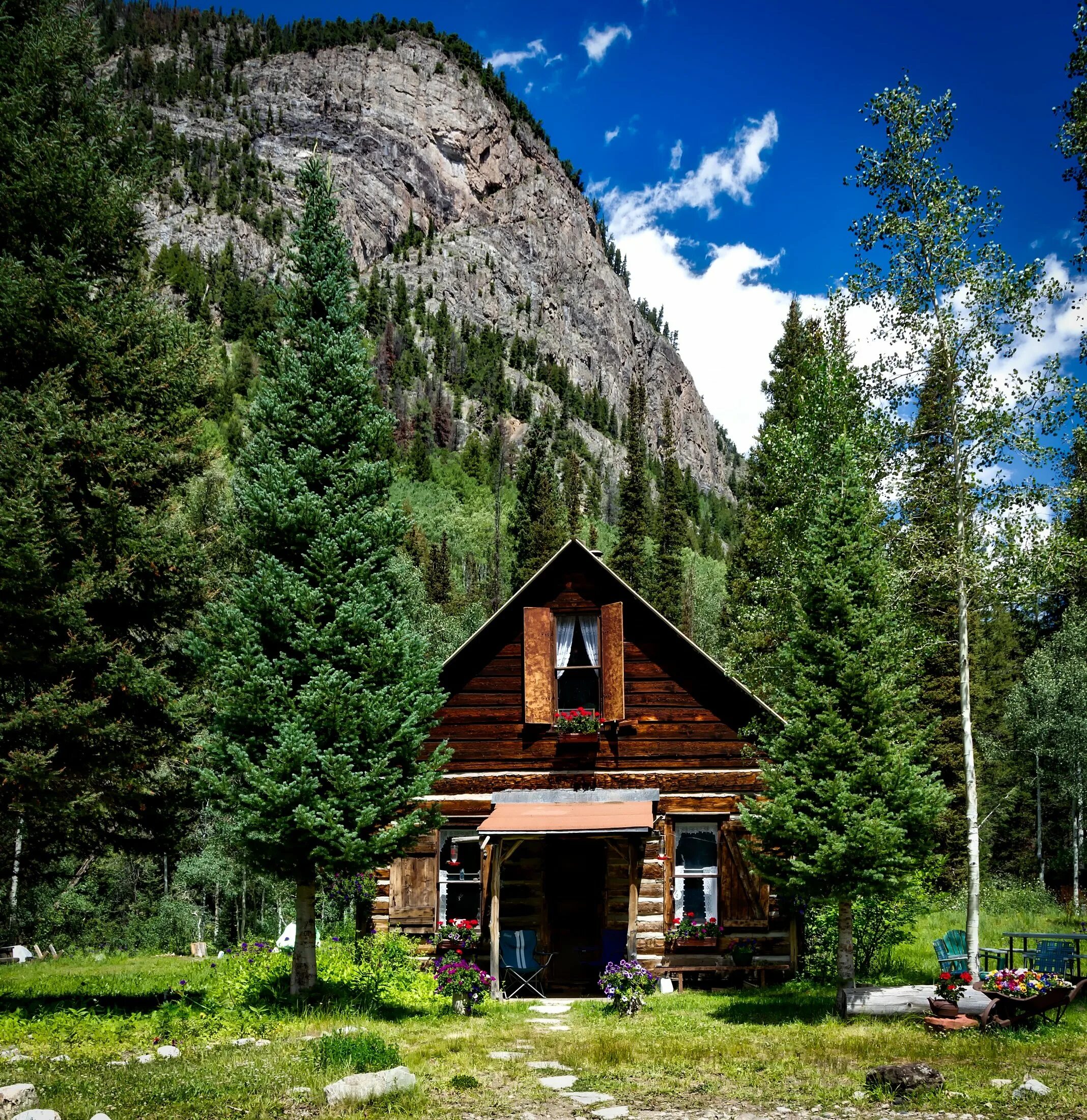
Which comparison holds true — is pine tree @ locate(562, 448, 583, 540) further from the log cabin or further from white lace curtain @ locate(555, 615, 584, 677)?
the log cabin

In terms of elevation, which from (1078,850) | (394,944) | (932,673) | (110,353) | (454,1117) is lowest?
(1078,850)

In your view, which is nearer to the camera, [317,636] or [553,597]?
[317,636]

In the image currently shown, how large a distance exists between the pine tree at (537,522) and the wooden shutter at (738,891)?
115 feet

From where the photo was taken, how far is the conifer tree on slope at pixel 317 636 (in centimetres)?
1273

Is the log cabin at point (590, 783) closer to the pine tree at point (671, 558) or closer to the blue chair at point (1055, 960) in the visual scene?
the blue chair at point (1055, 960)

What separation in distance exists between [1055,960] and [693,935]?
20.9ft

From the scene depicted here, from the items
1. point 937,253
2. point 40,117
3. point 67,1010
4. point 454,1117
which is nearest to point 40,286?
point 40,117

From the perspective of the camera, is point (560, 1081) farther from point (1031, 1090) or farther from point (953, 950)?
point (953, 950)

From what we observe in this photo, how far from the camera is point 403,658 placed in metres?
13.9

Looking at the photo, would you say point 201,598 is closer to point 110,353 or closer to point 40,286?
point 110,353

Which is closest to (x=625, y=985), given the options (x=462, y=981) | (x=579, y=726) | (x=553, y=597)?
(x=462, y=981)

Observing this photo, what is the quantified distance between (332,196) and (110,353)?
14.5 feet

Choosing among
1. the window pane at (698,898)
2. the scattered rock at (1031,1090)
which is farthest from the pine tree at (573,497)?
the scattered rock at (1031,1090)

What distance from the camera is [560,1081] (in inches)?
368
